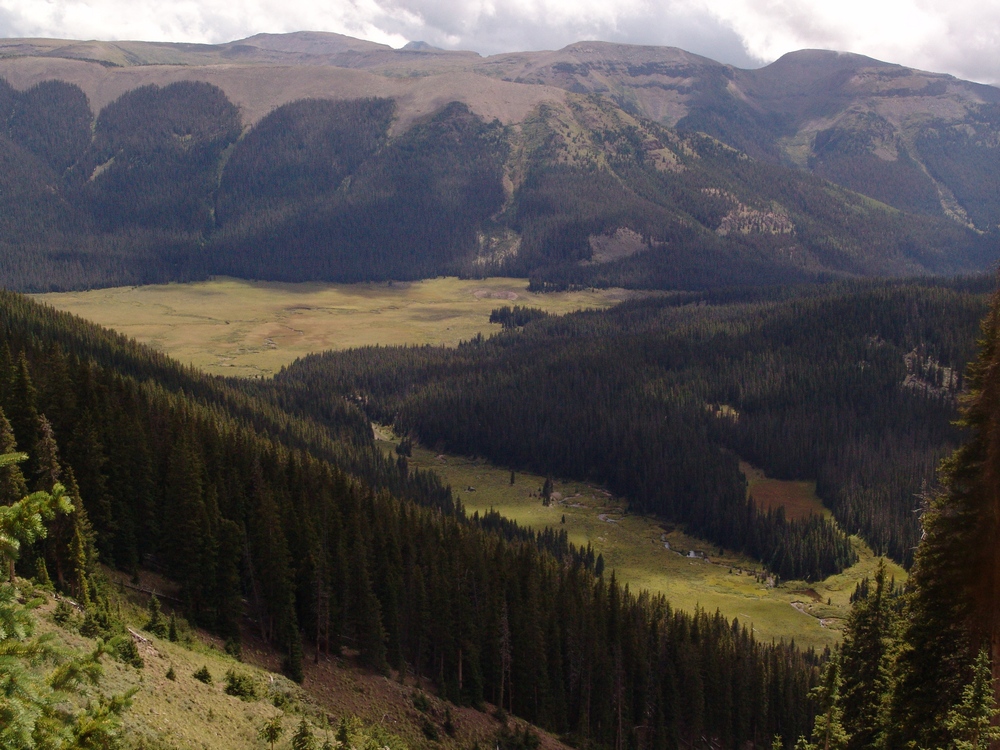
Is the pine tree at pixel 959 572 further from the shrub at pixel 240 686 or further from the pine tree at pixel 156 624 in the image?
the pine tree at pixel 156 624

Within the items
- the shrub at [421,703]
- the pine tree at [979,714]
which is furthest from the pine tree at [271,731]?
the pine tree at [979,714]

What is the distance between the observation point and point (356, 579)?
86.6 metres

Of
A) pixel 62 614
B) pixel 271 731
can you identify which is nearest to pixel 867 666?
pixel 271 731

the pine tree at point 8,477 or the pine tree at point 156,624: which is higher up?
the pine tree at point 8,477

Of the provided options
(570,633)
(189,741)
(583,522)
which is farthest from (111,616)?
(583,522)

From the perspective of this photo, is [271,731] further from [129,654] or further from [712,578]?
[712,578]

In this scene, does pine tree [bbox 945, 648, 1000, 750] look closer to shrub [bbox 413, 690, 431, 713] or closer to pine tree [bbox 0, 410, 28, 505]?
shrub [bbox 413, 690, 431, 713]

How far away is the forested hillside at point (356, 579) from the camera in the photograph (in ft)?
251

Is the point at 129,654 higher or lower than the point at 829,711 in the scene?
lower

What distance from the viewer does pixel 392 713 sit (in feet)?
242

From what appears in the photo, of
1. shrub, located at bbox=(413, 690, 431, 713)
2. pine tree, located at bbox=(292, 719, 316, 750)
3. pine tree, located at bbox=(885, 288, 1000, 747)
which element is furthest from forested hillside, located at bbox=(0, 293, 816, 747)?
pine tree, located at bbox=(885, 288, 1000, 747)

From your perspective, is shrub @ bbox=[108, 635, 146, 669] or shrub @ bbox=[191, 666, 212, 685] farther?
shrub @ bbox=[191, 666, 212, 685]

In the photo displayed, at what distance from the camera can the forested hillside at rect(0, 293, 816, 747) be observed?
76.4 meters

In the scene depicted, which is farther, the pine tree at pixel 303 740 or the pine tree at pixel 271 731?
the pine tree at pixel 271 731
